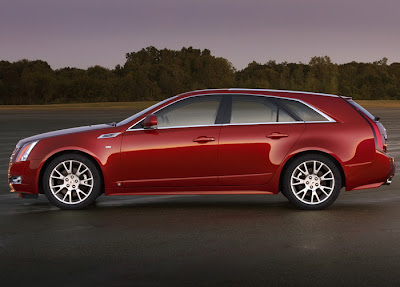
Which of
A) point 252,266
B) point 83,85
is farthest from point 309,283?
point 83,85

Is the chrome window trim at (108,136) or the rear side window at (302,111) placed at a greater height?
the rear side window at (302,111)

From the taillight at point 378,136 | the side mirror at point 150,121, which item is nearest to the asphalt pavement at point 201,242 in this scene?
the taillight at point 378,136

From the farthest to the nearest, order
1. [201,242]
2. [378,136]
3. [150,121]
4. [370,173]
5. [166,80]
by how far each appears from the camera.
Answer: [166,80] < [378,136] < [370,173] < [150,121] < [201,242]

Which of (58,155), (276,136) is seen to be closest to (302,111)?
(276,136)

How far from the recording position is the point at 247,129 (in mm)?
10453

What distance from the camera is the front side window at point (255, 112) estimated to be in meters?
10.5

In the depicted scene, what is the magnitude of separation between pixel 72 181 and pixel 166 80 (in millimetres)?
113077

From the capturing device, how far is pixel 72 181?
413 inches

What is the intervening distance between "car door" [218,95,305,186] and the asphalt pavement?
18.2 inches

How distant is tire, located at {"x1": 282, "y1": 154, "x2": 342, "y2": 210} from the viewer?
10.4 meters

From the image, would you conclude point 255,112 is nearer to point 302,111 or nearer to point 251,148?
point 251,148

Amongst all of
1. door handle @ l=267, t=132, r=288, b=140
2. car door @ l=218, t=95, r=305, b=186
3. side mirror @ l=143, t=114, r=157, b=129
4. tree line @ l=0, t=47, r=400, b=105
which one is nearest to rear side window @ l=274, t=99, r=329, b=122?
car door @ l=218, t=95, r=305, b=186

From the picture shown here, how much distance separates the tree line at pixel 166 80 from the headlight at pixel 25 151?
325ft

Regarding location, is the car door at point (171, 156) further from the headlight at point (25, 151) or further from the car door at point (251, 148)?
the headlight at point (25, 151)
